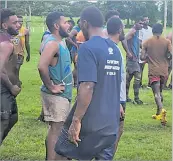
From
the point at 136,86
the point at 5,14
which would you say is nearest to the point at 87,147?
the point at 5,14

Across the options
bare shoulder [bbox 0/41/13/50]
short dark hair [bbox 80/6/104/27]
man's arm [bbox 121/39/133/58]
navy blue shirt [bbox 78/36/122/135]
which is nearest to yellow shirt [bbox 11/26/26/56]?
man's arm [bbox 121/39/133/58]

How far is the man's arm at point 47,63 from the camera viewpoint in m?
5.77

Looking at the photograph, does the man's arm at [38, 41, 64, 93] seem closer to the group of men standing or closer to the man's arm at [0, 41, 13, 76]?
the group of men standing

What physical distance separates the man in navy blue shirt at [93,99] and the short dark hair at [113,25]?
923 mm

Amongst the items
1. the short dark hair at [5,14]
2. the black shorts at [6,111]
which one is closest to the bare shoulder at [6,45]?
the short dark hair at [5,14]

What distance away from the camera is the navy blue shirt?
14.5ft

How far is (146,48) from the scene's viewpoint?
10.1m

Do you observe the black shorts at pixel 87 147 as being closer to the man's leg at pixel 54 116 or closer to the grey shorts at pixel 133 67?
the man's leg at pixel 54 116

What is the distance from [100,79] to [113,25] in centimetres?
129

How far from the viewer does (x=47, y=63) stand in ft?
19.0

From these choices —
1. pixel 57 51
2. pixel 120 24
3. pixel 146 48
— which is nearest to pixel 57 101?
pixel 57 51

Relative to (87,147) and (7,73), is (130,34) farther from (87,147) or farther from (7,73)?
(87,147)

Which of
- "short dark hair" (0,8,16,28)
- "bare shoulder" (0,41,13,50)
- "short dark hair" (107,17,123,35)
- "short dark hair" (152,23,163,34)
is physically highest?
"short dark hair" (0,8,16,28)

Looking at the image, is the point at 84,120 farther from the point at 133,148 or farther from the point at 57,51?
the point at 133,148
